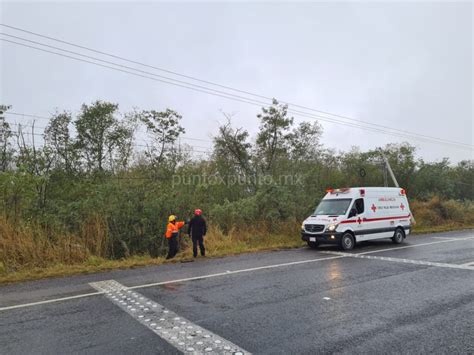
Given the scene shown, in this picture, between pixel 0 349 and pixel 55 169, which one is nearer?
pixel 0 349

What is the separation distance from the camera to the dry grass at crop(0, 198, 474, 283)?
31.8 ft

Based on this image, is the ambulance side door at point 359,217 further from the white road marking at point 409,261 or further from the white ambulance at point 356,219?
the white road marking at point 409,261

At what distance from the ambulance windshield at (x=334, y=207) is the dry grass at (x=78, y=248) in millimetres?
1974

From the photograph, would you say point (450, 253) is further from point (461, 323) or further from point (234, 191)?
point (234, 191)

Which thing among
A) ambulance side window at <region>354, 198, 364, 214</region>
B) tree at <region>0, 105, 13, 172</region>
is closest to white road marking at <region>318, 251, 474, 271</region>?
ambulance side window at <region>354, 198, 364, 214</region>

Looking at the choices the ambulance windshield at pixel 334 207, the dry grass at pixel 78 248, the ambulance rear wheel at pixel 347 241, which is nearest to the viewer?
the dry grass at pixel 78 248

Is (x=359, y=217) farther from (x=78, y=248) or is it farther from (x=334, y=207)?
(x=78, y=248)

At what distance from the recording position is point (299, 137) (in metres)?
29.0

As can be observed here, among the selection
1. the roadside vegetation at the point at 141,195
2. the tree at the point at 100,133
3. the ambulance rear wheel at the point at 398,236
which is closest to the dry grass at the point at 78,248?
the roadside vegetation at the point at 141,195

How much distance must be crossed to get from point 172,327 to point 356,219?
10393 mm

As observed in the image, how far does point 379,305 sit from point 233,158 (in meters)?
20.9

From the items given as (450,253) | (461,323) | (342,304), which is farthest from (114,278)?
(450,253)

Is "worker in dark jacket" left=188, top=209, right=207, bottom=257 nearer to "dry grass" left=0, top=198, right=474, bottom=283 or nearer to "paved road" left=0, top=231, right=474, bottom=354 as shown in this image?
"dry grass" left=0, top=198, right=474, bottom=283

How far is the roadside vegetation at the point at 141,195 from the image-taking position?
36.6 feet
